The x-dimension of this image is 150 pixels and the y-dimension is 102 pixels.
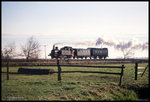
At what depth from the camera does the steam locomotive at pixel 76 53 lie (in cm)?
4559

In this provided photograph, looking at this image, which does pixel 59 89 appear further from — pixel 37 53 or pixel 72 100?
pixel 37 53

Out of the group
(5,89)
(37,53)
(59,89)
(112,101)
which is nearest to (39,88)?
(59,89)

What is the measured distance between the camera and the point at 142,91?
12.0 meters

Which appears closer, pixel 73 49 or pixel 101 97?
pixel 101 97

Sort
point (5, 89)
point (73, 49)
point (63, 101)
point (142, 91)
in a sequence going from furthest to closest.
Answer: point (73, 49) < point (142, 91) < point (5, 89) < point (63, 101)

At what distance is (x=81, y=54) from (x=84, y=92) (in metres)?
41.7

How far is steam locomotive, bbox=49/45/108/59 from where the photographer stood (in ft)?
150

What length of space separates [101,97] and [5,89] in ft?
19.4

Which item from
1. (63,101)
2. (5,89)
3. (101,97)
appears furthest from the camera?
(5,89)

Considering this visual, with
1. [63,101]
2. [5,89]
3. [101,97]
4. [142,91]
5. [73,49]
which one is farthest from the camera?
[73,49]

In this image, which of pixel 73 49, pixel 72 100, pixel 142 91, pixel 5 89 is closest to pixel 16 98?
pixel 5 89

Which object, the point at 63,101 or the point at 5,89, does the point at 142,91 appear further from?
the point at 5,89

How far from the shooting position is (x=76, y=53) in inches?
2035

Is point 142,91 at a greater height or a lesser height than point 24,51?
lesser
